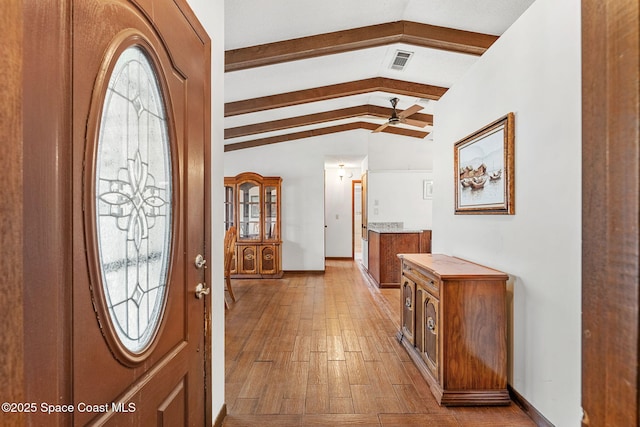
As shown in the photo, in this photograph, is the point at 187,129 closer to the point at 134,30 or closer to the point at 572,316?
the point at 134,30

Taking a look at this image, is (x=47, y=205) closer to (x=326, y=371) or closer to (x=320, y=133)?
(x=326, y=371)

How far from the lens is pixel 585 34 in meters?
0.54

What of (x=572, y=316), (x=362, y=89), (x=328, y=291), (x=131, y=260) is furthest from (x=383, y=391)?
(x=362, y=89)

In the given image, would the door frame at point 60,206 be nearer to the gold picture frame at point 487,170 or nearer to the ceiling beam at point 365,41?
the gold picture frame at point 487,170

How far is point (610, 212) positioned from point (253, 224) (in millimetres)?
6020

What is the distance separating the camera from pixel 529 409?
199 cm

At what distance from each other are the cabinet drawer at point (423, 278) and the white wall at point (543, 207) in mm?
461

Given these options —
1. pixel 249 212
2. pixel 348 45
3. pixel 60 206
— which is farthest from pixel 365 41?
pixel 249 212

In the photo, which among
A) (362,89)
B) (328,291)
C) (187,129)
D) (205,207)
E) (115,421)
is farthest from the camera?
(328,291)

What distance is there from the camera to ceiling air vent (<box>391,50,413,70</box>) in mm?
Result: 3682

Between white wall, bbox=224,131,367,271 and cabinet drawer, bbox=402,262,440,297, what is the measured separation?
149 inches

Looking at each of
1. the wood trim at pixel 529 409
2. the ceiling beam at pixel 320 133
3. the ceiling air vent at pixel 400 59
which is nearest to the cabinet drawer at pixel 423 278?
the wood trim at pixel 529 409

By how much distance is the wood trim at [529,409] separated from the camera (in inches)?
73.2

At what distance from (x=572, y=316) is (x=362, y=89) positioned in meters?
3.69
